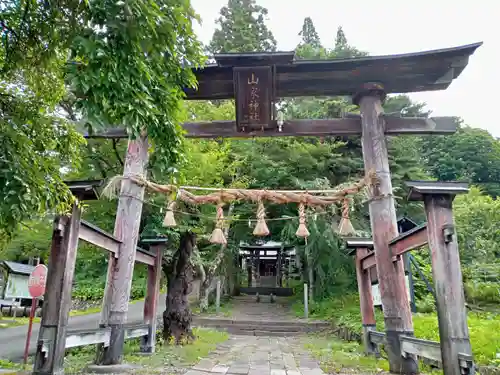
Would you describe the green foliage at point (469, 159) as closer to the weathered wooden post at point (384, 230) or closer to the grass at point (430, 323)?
the grass at point (430, 323)

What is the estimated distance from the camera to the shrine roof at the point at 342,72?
5262 mm

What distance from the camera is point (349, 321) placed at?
9875 millimetres

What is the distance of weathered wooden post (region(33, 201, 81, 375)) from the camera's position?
3576 mm

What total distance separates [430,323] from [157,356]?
206 inches

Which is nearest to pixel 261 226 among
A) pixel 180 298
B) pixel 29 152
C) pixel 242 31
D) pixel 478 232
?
pixel 180 298

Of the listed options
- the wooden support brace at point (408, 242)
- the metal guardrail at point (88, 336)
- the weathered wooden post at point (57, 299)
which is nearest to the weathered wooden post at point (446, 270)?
the wooden support brace at point (408, 242)

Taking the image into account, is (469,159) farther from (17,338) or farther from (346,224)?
(17,338)

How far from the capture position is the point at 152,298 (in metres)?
7.07

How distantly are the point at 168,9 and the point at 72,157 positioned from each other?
186 cm

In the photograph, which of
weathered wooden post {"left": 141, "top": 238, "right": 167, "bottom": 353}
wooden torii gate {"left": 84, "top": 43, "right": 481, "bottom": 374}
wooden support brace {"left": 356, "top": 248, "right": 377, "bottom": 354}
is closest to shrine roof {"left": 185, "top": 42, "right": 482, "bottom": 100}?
wooden torii gate {"left": 84, "top": 43, "right": 481, "bottom": 374}

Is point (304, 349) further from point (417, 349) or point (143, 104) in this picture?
point (143, 104)

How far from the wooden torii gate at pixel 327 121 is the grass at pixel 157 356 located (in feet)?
1.87

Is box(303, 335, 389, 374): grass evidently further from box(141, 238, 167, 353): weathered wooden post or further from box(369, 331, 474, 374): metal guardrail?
box(141, 238, 167, 353): weathered wooden post

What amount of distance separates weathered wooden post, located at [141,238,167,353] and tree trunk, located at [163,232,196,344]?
0.52 m
